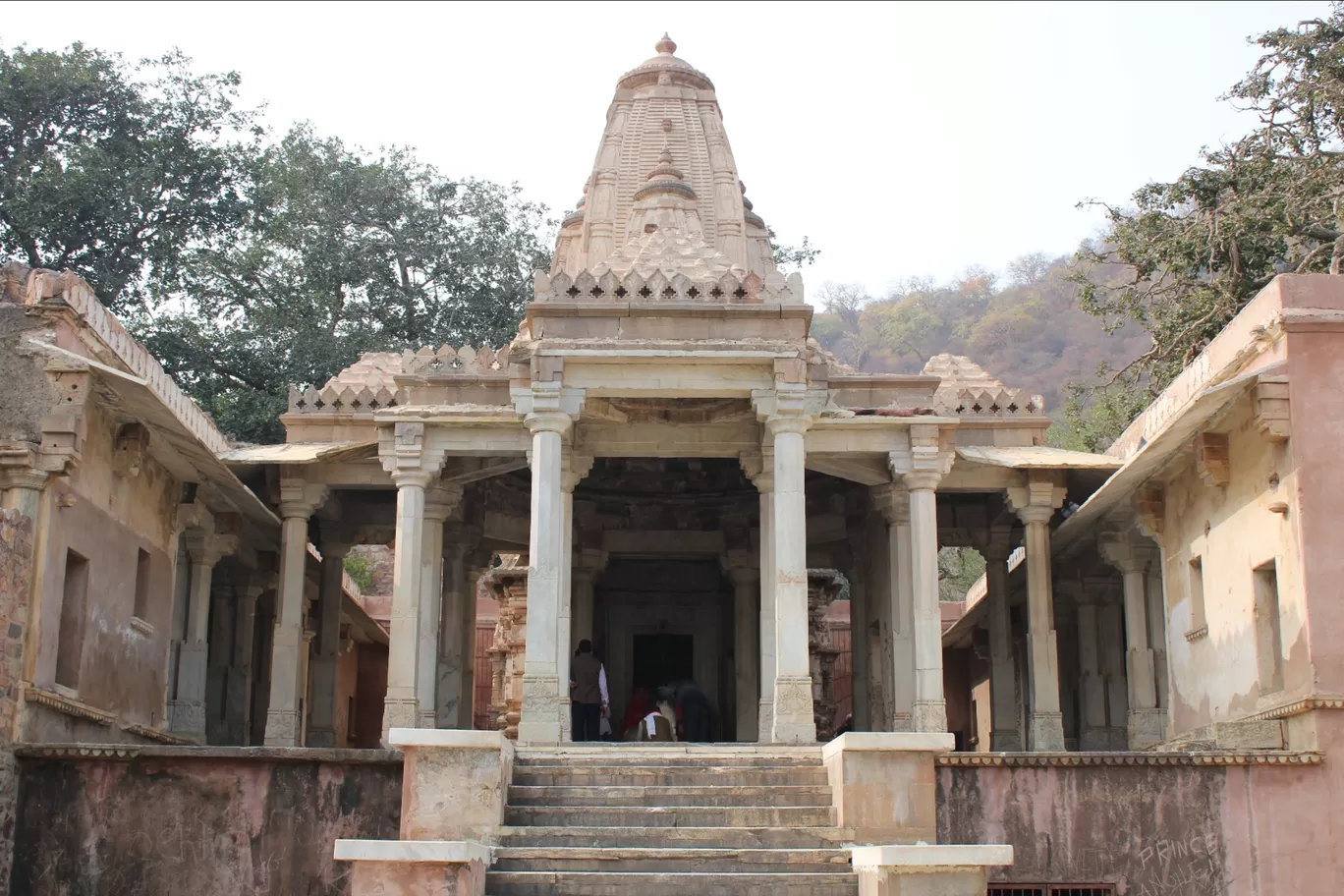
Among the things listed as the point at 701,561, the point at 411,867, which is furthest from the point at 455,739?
the point at 701,561

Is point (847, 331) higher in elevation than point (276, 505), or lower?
higher

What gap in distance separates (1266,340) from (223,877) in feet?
32.6

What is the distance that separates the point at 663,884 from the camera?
35.1 ft

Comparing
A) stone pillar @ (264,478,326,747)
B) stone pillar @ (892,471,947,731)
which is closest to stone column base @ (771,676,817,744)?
stone pillar @ (892,471,947,731)

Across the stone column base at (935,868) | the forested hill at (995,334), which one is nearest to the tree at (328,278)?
the stone column base at (935,868)

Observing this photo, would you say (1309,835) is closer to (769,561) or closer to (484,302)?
(769,561)

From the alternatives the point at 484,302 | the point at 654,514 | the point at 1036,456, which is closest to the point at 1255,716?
the point at 1036,456

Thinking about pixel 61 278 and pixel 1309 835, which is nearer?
pixel 1309 835

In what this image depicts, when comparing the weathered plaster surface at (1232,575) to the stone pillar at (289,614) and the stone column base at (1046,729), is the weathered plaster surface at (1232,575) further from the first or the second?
the stone pillar at (289,614)

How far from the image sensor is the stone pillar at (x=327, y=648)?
20.8 metres

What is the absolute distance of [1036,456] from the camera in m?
18.7

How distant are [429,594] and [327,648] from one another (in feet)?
12.3

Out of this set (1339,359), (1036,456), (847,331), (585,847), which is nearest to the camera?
(585,847)

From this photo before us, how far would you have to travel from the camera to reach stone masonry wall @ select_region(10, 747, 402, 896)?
1243cm
